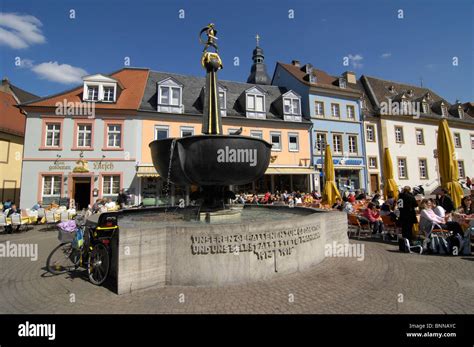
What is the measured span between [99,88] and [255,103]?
13.5 m

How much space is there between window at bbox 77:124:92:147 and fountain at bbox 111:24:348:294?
1657 centimetres

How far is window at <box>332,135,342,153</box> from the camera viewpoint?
87.1 ft

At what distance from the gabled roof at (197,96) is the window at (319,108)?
4090 mm

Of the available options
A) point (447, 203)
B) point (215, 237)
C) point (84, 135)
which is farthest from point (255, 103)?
point (215, 237)

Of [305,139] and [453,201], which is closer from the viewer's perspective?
[453,201]

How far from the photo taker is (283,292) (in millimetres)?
4000

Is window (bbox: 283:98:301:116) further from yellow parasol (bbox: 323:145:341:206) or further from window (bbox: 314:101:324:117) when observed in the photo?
yellow parasol (bbox: 323:145:341:206)

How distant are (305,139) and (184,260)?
76.0 feet

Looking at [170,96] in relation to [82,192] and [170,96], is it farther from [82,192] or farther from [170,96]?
[82,192]

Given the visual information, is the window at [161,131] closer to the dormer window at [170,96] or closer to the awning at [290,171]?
the dormer window at [170,96]

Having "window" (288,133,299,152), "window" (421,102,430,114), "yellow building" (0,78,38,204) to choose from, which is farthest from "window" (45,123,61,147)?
"window" (421,102,430,114)
